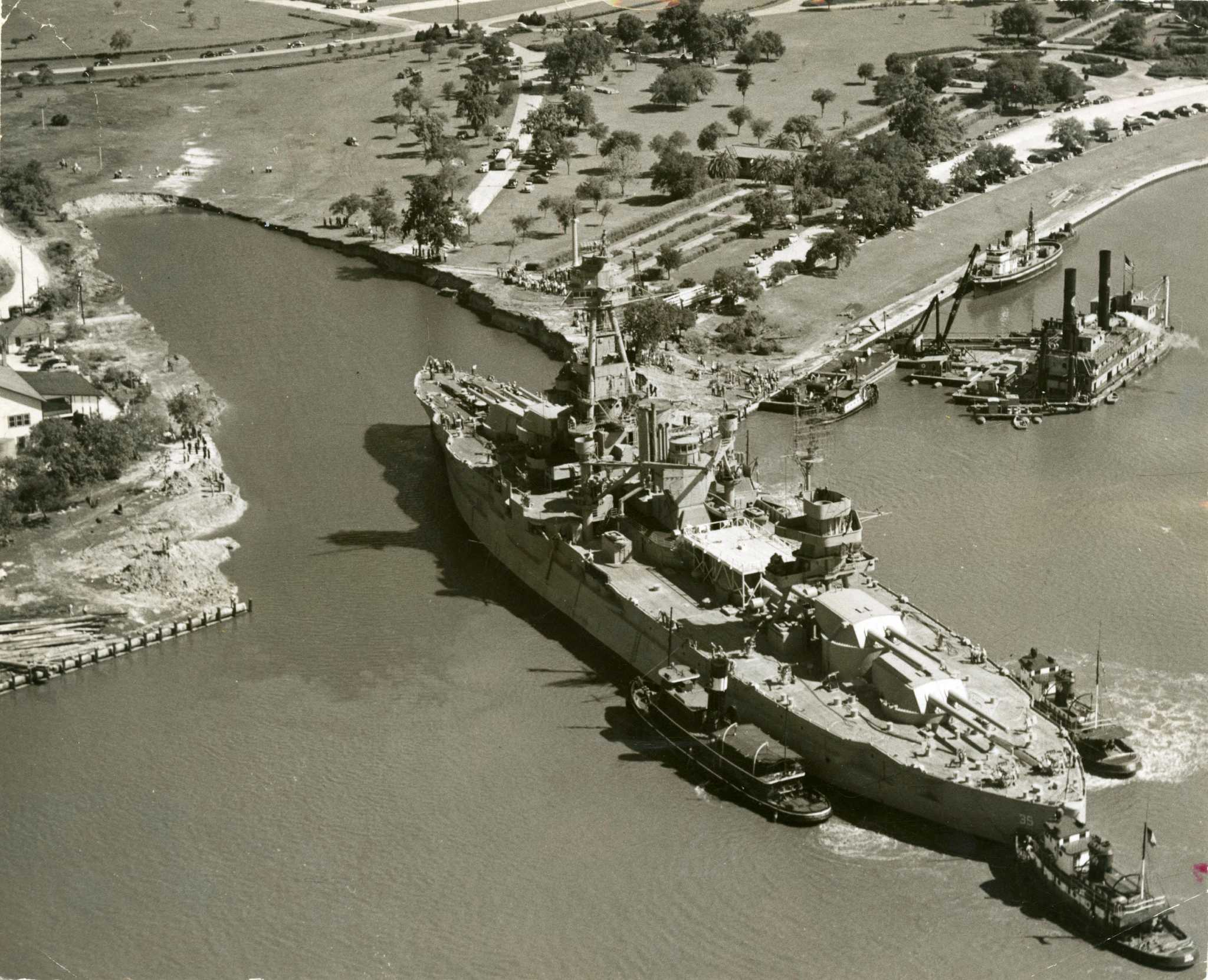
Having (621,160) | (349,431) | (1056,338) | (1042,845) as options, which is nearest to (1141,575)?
(1042,845)

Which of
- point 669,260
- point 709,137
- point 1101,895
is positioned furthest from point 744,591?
point 709,137

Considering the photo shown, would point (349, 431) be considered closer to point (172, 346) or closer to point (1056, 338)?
point (172, 346)

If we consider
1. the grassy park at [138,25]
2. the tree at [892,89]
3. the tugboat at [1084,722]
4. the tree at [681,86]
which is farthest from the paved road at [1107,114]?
the tugboat at [1084,722]

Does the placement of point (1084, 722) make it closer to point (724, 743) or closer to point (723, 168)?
point (724, 743)

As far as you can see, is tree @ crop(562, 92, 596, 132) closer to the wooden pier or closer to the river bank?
the river bank

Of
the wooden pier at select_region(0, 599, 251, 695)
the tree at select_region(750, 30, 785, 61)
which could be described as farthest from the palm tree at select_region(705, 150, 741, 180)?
the wooden pier at select_region(0, 599, 251, 695)

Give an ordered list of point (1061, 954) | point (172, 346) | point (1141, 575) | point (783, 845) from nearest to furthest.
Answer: point (1061, 954) → point (783, 845) → point (1141, 575) → point (172, 346)
